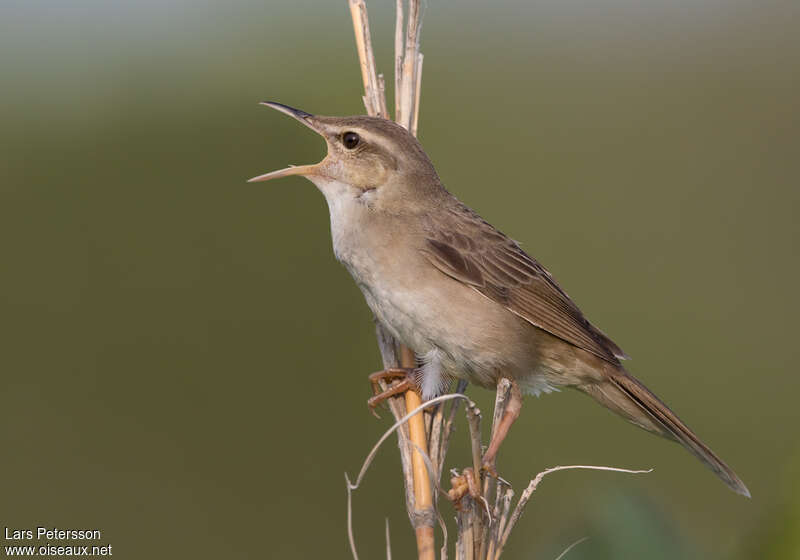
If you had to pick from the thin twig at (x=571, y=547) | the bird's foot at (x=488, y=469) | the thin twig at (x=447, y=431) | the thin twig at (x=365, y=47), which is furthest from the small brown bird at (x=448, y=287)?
the thin twig at (x=571, y=547)

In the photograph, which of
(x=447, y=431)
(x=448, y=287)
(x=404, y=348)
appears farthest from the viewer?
(x=404, y=348)

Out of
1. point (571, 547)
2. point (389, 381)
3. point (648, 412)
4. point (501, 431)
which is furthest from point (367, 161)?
point (571, 547)

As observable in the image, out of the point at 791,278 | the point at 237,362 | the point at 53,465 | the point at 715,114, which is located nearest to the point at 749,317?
the point at 791,278

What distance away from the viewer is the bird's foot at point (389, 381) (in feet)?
9.75

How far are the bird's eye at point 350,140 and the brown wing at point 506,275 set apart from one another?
16.7 inches

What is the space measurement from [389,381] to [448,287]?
1.35 feet

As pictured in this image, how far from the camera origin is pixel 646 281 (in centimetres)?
630

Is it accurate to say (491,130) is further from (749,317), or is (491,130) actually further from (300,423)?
A: (300,423)

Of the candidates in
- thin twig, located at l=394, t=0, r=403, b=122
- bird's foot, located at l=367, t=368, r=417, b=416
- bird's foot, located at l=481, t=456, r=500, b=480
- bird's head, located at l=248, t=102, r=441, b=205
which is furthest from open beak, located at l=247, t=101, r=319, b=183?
bird's foot, located at l=481, t=456, r=500, b=480

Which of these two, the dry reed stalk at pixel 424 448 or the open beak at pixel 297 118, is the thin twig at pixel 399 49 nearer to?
the dry reed stalk at pixel 424 448

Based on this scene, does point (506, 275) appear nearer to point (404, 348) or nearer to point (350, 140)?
point (404, 348)

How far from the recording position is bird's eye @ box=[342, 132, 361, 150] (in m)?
3.12

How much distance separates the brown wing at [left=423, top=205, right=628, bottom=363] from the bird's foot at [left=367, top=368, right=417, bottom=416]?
1.32 ft

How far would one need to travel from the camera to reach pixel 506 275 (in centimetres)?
329
